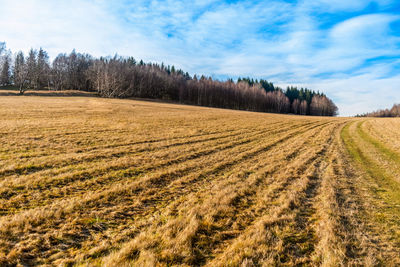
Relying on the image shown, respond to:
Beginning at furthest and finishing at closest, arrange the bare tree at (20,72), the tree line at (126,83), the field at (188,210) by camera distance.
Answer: the tree line at (126,83) → the bare tree at (20,72) → the field at (188,210)

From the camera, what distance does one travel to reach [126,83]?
77812mm

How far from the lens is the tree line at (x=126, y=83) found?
68.3 meters


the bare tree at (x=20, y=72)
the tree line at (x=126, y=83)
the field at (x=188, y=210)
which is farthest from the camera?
the tree line at (x=126, y=83)

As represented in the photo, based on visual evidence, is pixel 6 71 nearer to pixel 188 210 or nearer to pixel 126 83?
pixel 126 83

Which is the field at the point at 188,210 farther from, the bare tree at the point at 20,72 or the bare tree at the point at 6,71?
the bare tree at the point at 6,71

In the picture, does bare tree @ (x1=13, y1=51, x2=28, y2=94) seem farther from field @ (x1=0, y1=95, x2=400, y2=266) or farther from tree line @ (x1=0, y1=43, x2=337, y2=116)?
field @ (x1=0, y1=95, x2=400, y2=266)

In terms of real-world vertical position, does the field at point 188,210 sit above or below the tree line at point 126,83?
below

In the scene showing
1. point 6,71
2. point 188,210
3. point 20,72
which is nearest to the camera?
point 188,210

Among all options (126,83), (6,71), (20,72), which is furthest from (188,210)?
(6,71)

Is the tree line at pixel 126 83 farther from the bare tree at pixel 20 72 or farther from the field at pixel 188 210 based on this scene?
the field at pixel 188 210

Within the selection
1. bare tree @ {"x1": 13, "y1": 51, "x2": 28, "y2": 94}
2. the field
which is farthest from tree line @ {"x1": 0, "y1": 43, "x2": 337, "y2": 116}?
the field

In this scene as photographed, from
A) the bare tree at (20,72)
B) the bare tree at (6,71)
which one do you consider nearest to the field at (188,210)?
the bare tree at (20,72)

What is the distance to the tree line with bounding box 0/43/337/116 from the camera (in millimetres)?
68312

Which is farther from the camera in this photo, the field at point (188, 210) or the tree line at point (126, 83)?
the tree line at point (126, 83)
